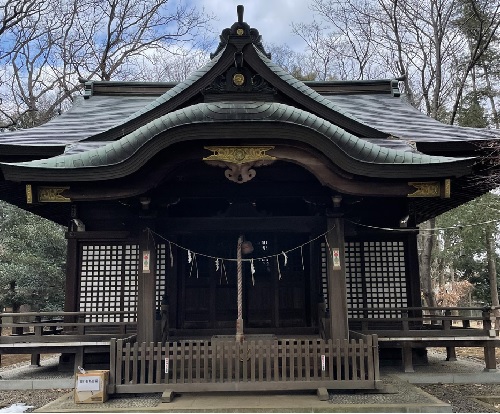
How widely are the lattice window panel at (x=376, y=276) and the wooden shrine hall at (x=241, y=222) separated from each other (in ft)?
0.11

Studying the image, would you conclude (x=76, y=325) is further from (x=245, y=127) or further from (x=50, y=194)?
(x=245, y=127)

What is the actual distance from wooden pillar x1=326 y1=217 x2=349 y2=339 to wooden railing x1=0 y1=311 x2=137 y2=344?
452 centimetres

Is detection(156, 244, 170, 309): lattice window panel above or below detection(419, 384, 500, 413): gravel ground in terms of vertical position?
above

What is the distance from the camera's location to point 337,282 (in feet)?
A: 26.7

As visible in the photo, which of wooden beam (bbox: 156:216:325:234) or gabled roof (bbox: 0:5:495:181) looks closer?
gabled roof (bbox: 0:5:495:181)

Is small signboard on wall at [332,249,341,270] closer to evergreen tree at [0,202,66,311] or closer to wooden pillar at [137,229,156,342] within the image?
wooden pillar at [137,229,156,342]

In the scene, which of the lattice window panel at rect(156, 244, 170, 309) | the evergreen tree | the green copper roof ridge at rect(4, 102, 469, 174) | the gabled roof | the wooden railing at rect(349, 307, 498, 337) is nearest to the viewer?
the gabled roof

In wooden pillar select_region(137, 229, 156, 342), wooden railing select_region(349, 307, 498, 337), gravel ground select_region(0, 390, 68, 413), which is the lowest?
gravel ground select_region(0, 390, 68, 413)

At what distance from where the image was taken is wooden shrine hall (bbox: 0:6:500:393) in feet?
24.5

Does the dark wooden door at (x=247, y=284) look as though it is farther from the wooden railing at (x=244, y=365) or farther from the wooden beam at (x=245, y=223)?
the wooden railing at (x=244, y=365)

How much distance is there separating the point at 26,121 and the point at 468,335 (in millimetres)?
21800

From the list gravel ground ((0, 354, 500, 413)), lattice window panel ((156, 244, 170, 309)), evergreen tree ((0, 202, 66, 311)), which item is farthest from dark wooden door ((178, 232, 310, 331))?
evergreen tree ((0, 202, 66, 311))

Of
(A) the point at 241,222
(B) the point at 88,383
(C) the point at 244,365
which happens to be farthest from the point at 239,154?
(B) the point at 88,383

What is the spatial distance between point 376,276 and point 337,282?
3.08m
